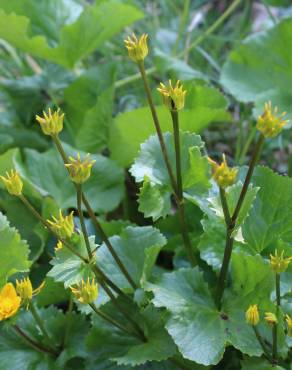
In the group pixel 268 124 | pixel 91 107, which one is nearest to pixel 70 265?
pixel 268 124

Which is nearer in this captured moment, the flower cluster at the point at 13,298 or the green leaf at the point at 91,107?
the flower cluster at the point at 13,298

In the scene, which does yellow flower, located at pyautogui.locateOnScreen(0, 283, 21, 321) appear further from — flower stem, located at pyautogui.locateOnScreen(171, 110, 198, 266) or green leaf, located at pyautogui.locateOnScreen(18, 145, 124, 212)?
green leaf, located at pyautogui.locateOnScreen(18, 145, 124, 212)

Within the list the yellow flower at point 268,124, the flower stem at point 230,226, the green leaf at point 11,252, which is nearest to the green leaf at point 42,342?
the green leaf at point 11,252

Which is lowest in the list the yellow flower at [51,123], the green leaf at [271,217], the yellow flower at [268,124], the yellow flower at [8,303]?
the green leaf at [271,217]

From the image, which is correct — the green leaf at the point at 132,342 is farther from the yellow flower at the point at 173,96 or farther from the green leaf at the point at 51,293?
the yellow flower at the point at 173,96

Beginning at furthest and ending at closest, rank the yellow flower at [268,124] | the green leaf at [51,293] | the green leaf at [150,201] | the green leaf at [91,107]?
the green leaf at [91,107] < the green leaf at [51,293] < the green leaf at [150,201] < the yellow flower at [268,124]

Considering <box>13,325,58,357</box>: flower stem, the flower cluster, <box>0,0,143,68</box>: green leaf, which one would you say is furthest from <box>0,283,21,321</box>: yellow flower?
<box>0,0,143,68</box>: green leaf

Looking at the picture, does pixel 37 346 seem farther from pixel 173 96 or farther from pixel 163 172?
pixel 173 96
